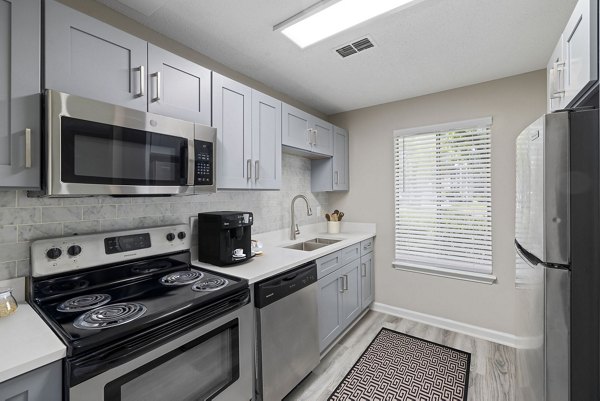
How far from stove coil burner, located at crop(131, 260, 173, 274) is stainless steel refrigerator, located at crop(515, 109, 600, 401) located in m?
1.93

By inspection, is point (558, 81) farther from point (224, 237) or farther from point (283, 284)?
point (224, 237)

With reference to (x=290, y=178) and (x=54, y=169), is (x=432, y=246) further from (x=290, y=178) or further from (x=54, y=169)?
(x=54, y=169)

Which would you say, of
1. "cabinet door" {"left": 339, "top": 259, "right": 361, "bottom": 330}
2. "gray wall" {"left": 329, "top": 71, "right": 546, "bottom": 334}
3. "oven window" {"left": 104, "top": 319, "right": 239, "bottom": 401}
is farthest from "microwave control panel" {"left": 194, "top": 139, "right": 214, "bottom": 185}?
"gray wall" {"left": 329, "top": 71, "right": 546, "bottom": 334}

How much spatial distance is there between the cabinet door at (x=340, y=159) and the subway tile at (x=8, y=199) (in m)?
2.57

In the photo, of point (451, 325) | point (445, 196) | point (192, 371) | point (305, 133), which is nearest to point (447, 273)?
point (451, 325)

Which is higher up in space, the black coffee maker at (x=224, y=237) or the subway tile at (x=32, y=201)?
the subway tile at (x=32, y=201)

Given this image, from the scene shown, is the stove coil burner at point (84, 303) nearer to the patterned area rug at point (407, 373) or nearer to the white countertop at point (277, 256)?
the white countertop at point (277, 256)

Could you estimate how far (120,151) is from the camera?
1.27m

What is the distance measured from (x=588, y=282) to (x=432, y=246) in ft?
6.16

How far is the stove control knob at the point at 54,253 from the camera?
4.10ft

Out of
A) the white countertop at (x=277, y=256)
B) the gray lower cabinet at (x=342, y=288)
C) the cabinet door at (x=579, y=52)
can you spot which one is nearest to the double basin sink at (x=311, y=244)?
the white countertop at (x=277, y=256)

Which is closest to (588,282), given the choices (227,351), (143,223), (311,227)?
(227,351)

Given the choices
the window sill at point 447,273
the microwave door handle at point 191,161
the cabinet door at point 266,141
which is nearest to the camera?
the microwave door handle at point 191,161

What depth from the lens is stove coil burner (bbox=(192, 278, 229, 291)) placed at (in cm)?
138
